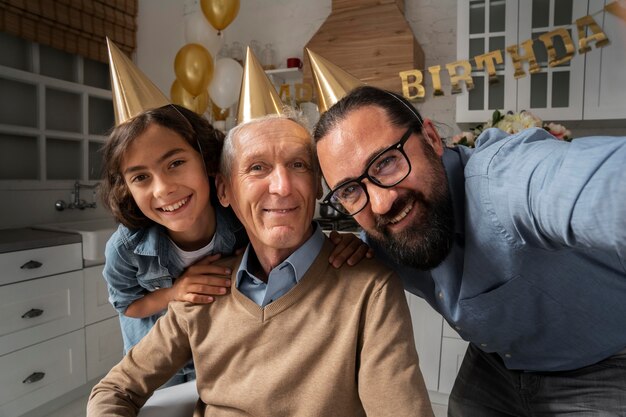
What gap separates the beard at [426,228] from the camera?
998 mm

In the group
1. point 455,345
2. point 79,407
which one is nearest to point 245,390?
point 455,345

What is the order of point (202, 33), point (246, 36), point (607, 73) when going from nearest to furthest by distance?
point (607, 73) → point (202, 33) → point (246, 36)

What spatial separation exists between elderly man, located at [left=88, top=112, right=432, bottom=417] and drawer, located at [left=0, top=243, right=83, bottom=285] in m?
1.60

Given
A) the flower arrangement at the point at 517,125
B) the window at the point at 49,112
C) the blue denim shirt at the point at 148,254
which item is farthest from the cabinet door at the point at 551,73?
the window at the point at 49,112

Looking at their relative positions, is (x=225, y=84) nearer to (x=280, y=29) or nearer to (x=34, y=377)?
(x=280, y=29)

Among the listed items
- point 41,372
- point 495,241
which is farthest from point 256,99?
point 41,372

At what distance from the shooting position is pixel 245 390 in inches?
43.1

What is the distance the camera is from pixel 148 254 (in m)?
1.34

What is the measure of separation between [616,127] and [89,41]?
375 cm

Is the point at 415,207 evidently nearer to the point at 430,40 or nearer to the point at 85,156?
the point at 430,40

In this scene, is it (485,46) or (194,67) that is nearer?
(485,46)

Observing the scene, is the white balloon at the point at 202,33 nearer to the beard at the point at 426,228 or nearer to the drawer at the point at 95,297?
the drawer at the point at 95,297

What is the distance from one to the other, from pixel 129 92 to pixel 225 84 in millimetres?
1848

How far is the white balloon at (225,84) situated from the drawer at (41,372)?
5.72 feet
